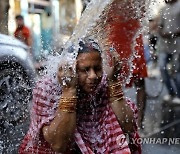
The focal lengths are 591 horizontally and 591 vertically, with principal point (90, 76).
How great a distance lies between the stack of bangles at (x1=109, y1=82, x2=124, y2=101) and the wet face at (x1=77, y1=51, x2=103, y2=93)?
0.47ft

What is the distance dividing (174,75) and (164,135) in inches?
91.9

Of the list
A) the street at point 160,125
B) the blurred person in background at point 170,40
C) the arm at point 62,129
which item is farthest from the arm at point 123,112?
the blurred person in background at point 170,40

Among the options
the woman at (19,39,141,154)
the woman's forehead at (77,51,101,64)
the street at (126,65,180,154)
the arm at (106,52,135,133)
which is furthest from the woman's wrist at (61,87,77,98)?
the street at (126,65,180,154)

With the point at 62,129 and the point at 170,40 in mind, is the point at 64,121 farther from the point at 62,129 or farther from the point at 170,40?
the point at 170,40

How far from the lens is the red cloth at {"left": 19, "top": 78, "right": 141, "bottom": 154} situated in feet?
9.23

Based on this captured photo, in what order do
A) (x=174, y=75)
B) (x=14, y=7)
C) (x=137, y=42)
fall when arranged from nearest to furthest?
(x=137, y=42) → (x=174, y=75) → (x=14, y=7)

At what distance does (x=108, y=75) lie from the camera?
2951 millimetres

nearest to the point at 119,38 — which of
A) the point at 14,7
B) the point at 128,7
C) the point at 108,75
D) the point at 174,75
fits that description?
the point at 128,7

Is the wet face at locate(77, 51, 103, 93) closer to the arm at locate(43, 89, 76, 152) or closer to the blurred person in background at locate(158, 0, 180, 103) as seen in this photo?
the arm at locate(43, 89, 76, 152)

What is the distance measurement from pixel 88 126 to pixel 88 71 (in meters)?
0.30

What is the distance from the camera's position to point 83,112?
2.89m

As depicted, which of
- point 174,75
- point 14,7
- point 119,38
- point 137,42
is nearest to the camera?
point 119,38

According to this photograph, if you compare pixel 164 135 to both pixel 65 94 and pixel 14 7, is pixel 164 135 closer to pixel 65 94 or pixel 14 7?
pixel 65 94

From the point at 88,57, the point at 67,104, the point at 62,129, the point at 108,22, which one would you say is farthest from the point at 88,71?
the point at 108,22
